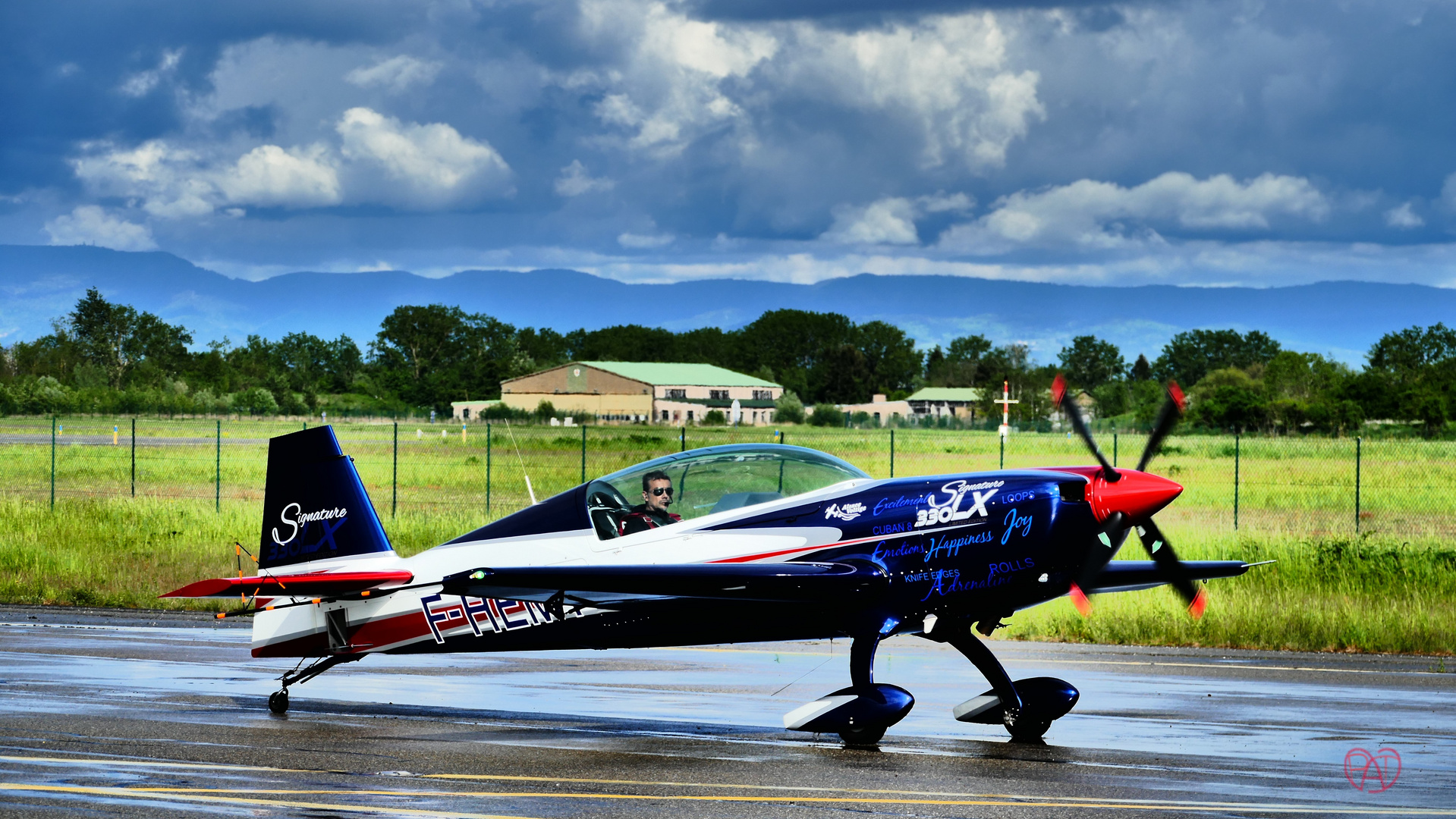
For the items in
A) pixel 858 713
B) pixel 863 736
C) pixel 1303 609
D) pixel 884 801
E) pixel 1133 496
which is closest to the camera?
pixel 884 801

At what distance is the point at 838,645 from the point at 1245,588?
6036mm

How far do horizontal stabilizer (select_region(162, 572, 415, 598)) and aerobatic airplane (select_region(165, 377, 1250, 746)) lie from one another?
20 mm

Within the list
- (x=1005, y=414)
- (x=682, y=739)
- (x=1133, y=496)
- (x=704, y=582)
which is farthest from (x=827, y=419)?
(x=704, y=582)

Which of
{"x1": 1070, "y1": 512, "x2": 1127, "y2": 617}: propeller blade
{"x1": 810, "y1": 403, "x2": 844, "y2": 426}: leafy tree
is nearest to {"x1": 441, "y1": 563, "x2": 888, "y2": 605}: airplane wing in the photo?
{"x1": 1070, "y1": 512, "x2": 1127, "y2": 617}: propeller blade

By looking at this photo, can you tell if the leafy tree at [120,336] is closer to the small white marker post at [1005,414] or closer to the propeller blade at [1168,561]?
the small white marker post at [1005,414]

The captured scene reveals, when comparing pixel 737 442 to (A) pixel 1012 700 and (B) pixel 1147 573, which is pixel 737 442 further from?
(A) pixel 1012 700

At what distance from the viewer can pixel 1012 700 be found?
33.2 feet

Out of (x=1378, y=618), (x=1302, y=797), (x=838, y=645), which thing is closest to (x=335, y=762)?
(x=1302, y=797)

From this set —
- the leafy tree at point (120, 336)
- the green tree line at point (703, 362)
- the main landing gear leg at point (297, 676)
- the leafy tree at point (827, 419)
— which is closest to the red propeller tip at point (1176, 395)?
the main landing gear leg at point (297, 676)

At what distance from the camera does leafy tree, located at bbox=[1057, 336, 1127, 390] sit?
18738 centimetres

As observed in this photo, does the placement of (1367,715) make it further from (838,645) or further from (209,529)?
(209,529)

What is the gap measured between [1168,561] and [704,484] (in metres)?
3.37

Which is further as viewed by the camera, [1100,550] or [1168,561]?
[1168,561]

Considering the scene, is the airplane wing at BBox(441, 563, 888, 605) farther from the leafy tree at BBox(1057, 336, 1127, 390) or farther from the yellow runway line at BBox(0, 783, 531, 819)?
the leafy tree at BBox(1057, 336, 1127, 390)
